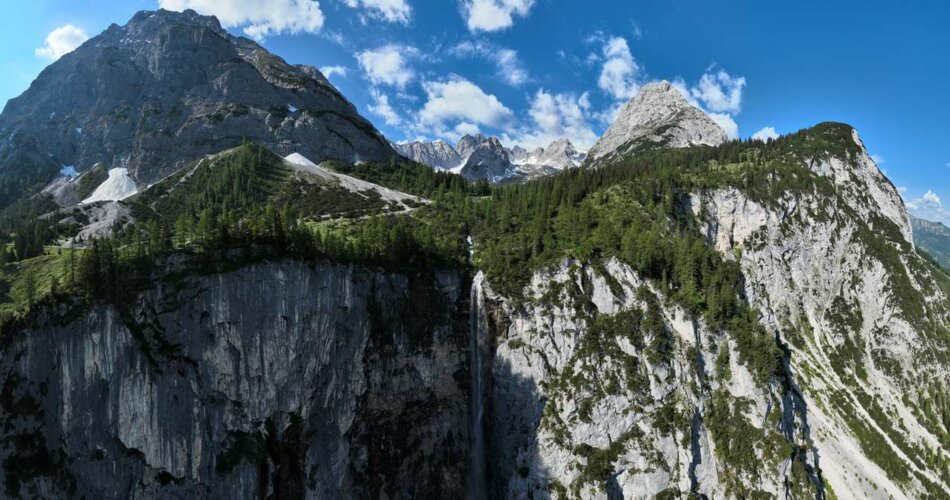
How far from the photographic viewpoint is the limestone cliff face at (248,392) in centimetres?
5103

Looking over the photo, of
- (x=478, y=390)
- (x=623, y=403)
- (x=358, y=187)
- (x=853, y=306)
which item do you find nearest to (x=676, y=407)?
(x=623, y=403)

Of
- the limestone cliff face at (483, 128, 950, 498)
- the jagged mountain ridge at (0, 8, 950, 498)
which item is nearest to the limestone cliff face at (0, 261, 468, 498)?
the jagged mountain ridge at (0, 8, 950, 498)

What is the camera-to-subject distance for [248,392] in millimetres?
58188

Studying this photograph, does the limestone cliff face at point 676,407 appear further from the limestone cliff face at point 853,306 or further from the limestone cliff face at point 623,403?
the limestone cliff face at point 853,306

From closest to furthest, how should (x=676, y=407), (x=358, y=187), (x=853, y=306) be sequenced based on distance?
(x=676, y=407) < (x=853, y=306) < (x=358, y=187)

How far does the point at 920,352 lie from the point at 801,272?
28381mm

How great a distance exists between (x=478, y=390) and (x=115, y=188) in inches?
6646

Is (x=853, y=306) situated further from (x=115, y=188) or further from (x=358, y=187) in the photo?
(x=115, y=188)

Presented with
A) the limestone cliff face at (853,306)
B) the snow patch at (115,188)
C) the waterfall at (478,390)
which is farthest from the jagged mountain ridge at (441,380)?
the snow patch at (115,188)

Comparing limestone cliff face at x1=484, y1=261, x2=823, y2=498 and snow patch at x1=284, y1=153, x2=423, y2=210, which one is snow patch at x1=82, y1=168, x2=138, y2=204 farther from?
limestone cliff face at x1=484, y1=261, x2=823, y2=498

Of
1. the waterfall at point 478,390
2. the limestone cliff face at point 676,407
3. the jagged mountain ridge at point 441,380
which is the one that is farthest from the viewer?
the waterfall at point 478,390

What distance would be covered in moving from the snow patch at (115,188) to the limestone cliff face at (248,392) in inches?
5636

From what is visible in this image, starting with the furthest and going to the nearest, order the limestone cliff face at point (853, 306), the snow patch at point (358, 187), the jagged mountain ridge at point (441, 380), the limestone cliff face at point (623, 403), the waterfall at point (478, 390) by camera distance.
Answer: the snow patch at point (358, 187) → the limestone cliff face at point (853, 306) → the waterfall at point (478, 390) → the limestone cliff face at point (623, 403) → the jagged mountain ridge at point (441, 380)

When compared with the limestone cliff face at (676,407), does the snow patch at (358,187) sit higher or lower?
A: higher
